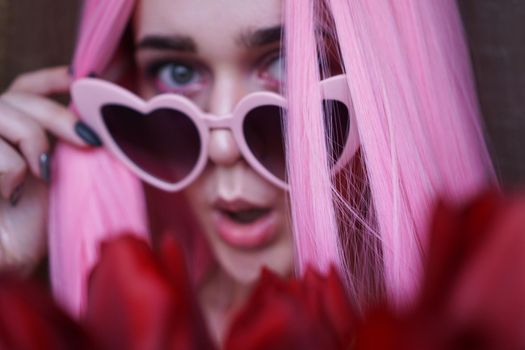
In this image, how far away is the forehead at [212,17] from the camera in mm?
447

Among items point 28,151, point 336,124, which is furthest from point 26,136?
point 336,124

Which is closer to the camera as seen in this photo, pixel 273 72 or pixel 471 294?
pixel 471 294

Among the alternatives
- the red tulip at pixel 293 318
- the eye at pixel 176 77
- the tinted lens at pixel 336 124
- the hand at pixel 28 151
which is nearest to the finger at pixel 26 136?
the hand at pixel 28 151

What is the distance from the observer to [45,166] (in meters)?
0.52

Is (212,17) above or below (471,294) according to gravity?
above

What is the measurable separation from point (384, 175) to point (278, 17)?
13 cm

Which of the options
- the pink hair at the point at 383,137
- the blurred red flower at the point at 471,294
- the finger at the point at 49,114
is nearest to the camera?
the blurred red flower at the point at 471,294

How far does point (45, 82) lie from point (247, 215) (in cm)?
20

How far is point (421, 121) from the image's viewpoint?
430 millimetres

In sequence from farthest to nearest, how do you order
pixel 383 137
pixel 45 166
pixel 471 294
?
pixel 45 166 → pixel 383 137 → pixel 471 294

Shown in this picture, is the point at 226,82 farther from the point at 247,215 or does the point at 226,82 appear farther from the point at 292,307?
the point at 292,307

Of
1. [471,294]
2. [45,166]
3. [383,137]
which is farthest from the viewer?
[45,166]

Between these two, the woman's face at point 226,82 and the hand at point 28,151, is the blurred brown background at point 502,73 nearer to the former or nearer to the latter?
the woman's face at point 226,82

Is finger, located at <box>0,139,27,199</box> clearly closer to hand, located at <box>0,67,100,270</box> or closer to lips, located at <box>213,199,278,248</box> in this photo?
hand, located at <box>0,67,100,270</box>
